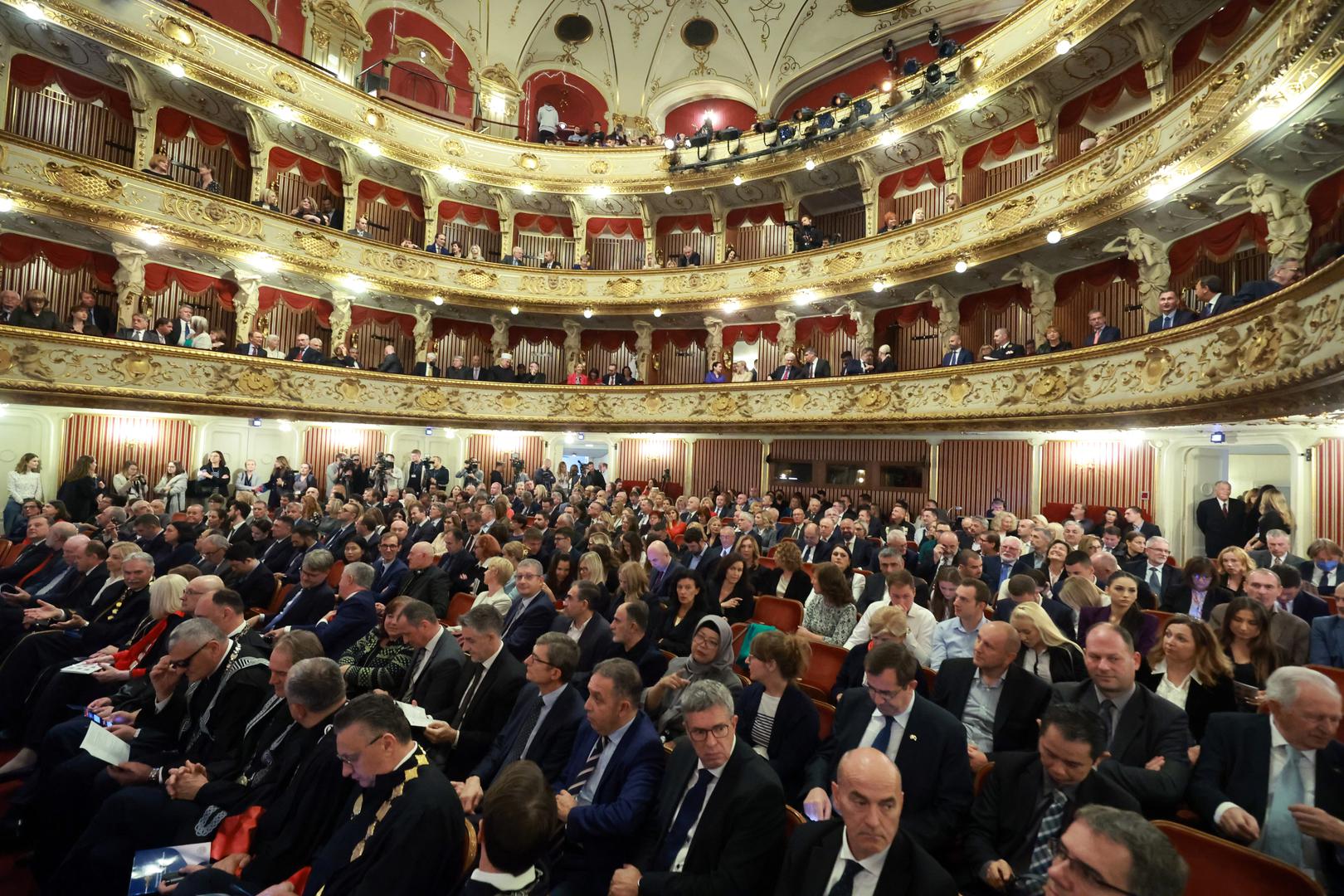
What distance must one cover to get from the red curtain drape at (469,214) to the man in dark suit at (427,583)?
50.9ft

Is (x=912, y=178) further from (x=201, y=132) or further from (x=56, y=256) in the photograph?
(x=56, y=256)

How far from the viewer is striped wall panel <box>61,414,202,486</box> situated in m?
12.2

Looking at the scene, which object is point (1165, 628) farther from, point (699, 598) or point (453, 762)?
point (453, 762)

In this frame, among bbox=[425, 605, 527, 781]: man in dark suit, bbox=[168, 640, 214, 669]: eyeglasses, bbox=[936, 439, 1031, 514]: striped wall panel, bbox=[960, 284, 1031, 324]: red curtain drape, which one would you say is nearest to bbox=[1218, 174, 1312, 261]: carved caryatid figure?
bbox=[960, 284, 1031, 324]: red curtain drape

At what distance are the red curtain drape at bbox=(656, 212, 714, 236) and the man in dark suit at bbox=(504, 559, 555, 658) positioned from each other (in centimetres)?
1610

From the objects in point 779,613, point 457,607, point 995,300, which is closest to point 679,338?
point 995,300

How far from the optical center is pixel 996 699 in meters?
3.05

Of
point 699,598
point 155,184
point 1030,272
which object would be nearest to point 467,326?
point 155,184

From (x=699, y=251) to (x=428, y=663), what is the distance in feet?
54.8

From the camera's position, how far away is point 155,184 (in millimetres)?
12570

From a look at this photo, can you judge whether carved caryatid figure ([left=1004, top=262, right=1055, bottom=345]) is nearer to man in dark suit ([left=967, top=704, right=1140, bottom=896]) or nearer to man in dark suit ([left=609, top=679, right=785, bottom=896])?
man in dark suit ([left=967, top=704, right=1140, bottom=896])

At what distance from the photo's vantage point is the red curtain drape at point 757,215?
17.9 metres

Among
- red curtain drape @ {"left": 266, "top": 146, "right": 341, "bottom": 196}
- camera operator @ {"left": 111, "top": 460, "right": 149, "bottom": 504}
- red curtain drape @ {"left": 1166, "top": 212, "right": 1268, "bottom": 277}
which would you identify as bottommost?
camera operator @ {"left": 111, "top": 460, "right": 149, "bottom": 504}

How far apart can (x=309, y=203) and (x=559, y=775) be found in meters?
16.2
